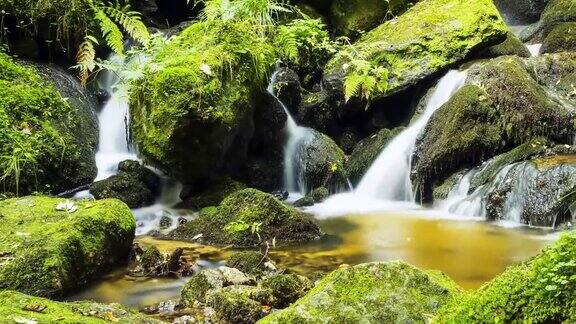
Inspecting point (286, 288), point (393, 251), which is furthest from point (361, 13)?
point (286, 288)

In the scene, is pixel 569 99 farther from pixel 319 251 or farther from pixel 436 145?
pixel 319 251

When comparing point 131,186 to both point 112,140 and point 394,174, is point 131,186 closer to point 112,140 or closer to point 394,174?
point 112,140

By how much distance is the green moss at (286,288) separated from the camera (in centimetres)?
372

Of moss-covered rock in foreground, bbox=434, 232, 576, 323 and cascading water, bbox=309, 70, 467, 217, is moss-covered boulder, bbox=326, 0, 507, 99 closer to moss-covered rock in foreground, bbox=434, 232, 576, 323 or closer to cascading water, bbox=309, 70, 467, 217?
cascading water, bbox=309, 70, 467, 217

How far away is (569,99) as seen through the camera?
27.2 ft

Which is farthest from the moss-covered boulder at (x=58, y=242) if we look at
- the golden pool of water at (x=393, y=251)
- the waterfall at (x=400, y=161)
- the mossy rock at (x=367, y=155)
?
the mossy rock at (x=367, y=155)

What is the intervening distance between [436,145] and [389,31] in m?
3.39

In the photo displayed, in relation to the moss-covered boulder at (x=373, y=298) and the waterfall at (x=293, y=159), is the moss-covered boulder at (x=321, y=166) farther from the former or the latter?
the moss-covered boulder at (x=373, y=298)

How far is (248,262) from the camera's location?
469cm

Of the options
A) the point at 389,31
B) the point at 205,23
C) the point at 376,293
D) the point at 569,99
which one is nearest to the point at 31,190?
the point at 205,23

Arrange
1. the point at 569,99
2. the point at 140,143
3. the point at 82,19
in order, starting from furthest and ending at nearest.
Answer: the point at 82,19 < the point at 569,99 < the point at 140,143

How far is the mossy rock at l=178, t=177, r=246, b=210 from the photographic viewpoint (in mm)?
7488

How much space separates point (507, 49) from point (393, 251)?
20.1ft

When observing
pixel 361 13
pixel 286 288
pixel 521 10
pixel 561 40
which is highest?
pixel 521 10
